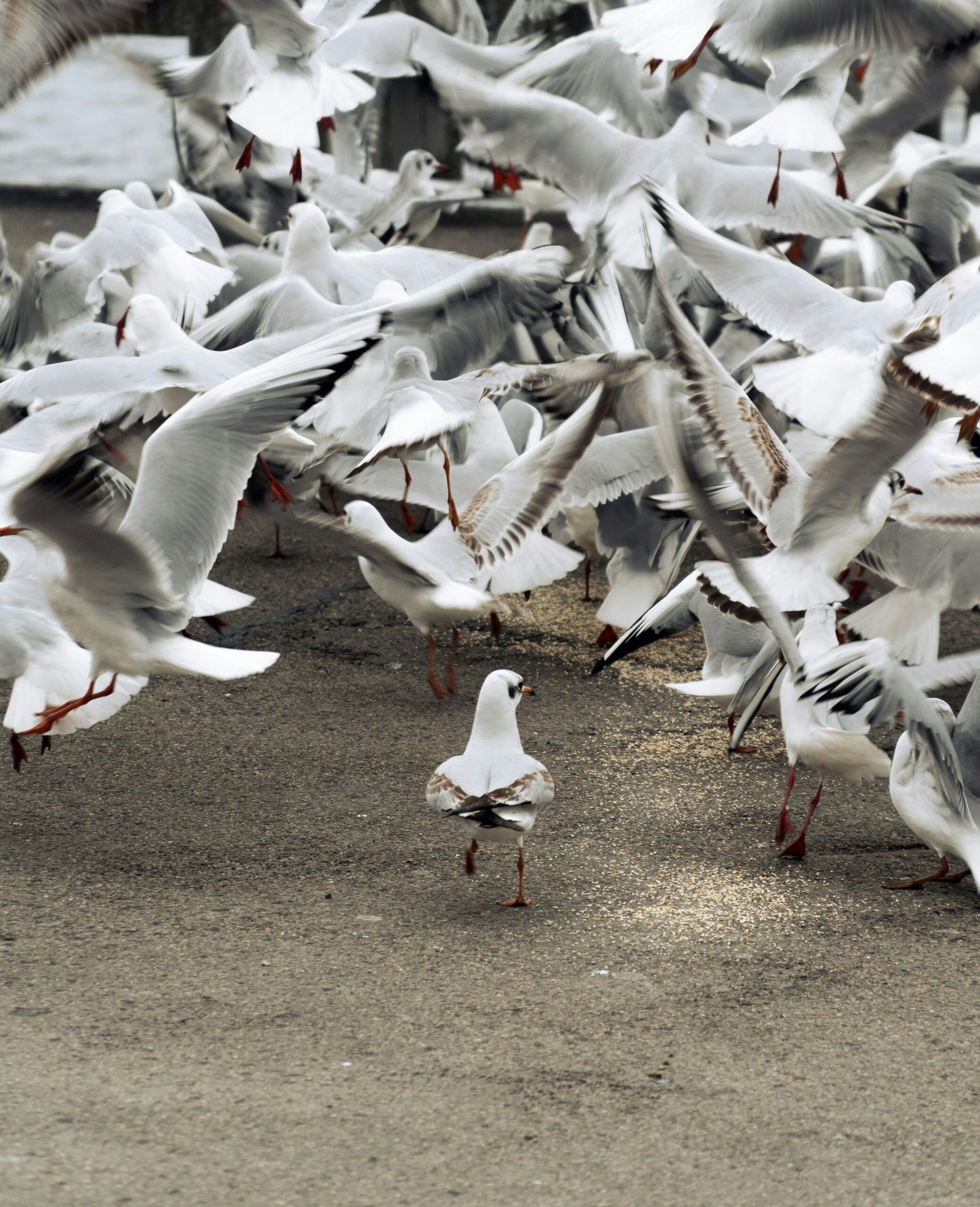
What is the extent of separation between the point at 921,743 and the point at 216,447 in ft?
5.71

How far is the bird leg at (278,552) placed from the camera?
583 cm

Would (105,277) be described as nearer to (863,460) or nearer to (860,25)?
(860,25)

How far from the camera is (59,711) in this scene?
3.73 m

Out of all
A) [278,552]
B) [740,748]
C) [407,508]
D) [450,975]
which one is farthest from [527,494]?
[450,975]

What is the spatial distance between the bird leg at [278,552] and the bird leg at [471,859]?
2.62 metres

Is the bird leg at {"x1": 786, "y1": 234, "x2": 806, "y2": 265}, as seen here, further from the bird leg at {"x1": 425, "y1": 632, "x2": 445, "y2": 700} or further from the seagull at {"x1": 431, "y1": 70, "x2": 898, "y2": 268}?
the bird leg at {"x1": 425, "y1": 632, "x2": 445, "y2": 700}

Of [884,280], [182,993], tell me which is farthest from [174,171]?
[182,993]

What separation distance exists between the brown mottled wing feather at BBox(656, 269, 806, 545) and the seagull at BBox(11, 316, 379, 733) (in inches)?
36.6

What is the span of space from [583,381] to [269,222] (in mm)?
4273

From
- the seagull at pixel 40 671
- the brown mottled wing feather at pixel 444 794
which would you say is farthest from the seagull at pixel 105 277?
the brown mottled wing feather at pixel 444 794

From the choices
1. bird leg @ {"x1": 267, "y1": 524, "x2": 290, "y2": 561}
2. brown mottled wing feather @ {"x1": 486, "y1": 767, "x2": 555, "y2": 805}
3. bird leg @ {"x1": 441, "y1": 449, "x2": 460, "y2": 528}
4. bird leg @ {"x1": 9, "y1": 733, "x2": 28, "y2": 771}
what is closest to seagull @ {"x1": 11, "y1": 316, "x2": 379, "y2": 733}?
bird leg @ {"x1": 9, "y1": 733, "x2": 28, "y2": 771}

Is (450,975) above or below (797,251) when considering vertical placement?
above

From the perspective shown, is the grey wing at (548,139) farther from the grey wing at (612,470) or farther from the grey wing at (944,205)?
the grey wing at (612,470)

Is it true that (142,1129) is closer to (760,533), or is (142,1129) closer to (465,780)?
(465,780)
